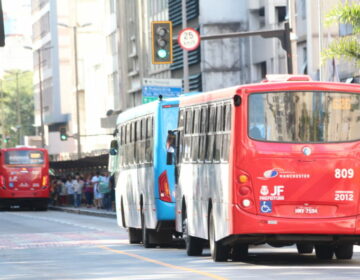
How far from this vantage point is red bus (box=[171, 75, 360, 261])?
2061 centimetres

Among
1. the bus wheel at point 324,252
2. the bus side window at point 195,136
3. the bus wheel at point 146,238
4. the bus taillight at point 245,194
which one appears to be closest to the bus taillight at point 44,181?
the bus wheel at point 146,238

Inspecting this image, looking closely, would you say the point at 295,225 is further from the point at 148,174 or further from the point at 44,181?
the point at 44,181

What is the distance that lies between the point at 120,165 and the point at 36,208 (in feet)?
143

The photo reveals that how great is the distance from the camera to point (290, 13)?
3709 centimetres

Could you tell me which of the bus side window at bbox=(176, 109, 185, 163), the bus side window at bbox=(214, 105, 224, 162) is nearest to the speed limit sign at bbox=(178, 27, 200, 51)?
the bus side window at bbox=(176, 109, 185, 163)

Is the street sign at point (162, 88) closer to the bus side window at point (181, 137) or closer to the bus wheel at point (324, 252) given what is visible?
the bus side window at point (181, 137)

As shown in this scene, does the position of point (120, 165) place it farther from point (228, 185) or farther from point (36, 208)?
point (36, 208)

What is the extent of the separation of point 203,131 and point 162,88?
1103 inches

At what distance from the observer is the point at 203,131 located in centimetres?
2316

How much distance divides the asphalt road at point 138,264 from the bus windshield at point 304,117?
6.15 feet

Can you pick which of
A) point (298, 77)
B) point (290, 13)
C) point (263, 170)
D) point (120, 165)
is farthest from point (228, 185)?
point (290, 13)

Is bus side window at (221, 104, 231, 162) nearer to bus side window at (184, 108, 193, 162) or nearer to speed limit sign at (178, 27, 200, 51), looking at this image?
bus side window at (184, 108, 193, 162)

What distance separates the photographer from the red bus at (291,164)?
67.6 ft

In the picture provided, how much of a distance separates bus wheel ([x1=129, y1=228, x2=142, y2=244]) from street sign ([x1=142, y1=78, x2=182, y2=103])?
18362 millimetres
